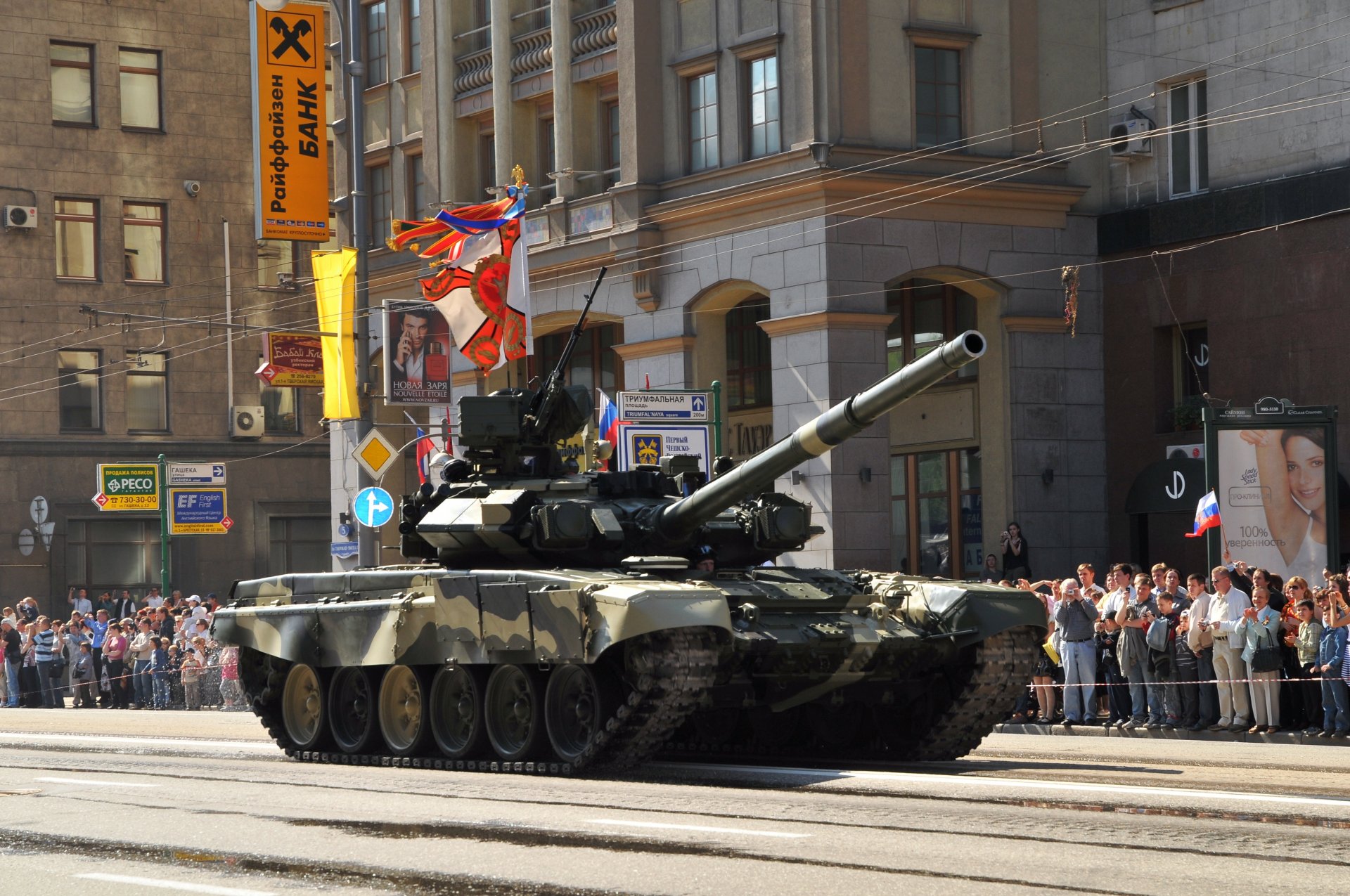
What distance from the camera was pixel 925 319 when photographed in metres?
32.3

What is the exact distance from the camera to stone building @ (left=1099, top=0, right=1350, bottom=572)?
27938 millimetres

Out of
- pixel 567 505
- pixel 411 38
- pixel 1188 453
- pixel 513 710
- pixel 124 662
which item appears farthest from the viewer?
Answer: pixel 411 38

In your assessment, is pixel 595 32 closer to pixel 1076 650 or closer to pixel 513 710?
pixel 1076 650

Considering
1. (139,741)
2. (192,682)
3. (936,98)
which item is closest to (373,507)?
(139,741)

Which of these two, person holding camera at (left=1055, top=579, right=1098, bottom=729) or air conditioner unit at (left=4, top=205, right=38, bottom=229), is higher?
air conditioner unit at (left=4, top=205, right=38, bottom=229)

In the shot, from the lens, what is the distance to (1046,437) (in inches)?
1211

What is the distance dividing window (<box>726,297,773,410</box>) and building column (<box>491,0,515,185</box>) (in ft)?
15.6

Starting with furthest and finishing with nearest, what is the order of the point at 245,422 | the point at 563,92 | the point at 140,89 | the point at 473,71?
the point at 245,422 < the point at 140,89 < the point at 473,71 < the point at 563,92

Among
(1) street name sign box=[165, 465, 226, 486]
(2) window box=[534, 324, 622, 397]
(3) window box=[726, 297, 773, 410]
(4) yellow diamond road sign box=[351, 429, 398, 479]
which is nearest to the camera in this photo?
(4) yellow diamond road sign box=[351, 429, 398, 479]

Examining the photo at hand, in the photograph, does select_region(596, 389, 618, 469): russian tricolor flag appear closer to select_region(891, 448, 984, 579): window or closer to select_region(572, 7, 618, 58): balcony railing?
select_region(891, 448, 984, 579): window

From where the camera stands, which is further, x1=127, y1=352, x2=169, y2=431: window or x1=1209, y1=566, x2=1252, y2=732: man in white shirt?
x1=127, y1=352, x2=169, y2=431: window

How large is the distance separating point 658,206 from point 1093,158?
6.84 meters

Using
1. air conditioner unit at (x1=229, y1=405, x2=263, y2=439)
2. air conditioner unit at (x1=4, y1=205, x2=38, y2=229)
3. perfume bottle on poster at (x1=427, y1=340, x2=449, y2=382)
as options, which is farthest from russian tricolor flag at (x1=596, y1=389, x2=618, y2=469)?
air conditioner unit at (x1=229, y1=405, x2=263, y2=439)

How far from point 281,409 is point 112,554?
604cm
